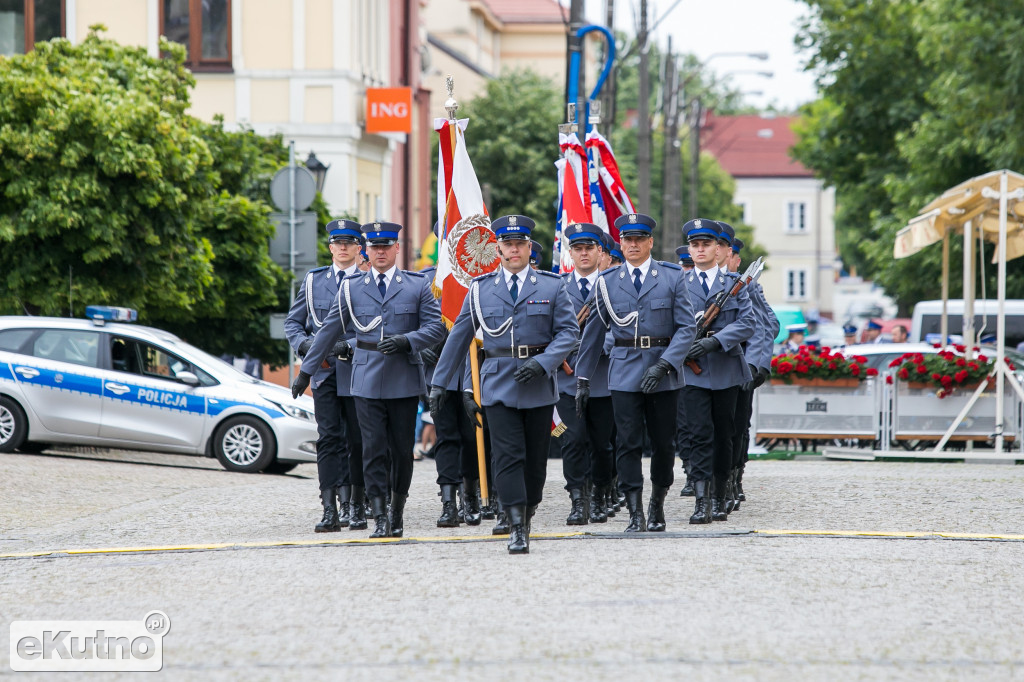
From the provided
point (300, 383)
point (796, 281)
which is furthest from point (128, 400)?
point (796, 281)

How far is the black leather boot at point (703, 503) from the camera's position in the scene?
34.1 feet

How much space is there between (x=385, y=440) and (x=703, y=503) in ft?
7.11

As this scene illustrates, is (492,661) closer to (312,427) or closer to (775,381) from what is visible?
(312,427)

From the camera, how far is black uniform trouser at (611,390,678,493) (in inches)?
383

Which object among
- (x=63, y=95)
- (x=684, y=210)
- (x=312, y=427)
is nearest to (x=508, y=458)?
(x=312, y=427)

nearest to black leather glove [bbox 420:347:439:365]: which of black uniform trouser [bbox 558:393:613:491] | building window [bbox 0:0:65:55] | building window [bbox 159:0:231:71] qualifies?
black uniform trouser [bbox 558:393:613:491]

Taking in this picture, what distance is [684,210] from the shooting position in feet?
252

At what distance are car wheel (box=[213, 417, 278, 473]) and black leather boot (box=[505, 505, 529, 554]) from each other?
807 centimetres

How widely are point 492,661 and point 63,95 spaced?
1354 cm

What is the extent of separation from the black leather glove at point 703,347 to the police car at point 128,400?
7.07m

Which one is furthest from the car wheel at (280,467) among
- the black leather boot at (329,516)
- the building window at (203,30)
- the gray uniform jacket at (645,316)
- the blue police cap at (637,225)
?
the building window at (203,30)

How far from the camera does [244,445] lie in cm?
1672

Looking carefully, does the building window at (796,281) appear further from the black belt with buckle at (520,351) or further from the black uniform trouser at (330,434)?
the black belt with buckle at (520,351)

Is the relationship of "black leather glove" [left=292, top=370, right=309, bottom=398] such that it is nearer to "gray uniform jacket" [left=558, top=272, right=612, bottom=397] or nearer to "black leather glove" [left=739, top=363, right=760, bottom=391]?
"gray uniform jacket" [left=558, top=272, right=612, bottom=397]
